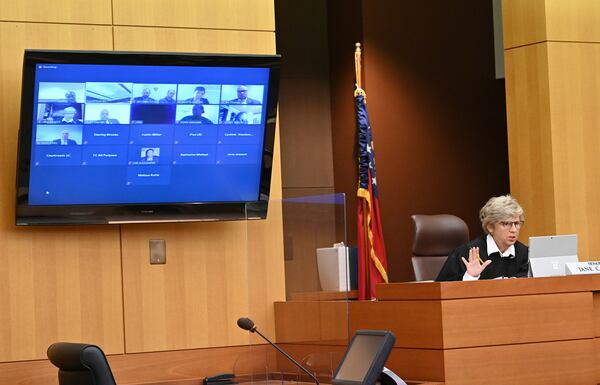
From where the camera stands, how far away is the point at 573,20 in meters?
6.96

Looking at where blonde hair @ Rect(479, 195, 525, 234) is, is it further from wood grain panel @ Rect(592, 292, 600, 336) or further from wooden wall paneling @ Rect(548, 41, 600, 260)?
wooden wall paneling @ Rect(548, 41, 600, 260)

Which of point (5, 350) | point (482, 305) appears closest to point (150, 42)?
point (5, 350)

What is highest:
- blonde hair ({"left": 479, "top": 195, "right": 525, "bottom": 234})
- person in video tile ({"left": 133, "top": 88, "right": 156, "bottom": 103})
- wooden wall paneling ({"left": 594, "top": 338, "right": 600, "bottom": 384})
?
person in video tile ({"left": 133, "top": 88, "right": 156, "bottom": 103})

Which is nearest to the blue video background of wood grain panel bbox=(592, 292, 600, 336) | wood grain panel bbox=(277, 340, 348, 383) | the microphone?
wood grain panel bbox=(277, 340, 348, 383)

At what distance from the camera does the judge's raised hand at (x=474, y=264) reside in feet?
18.4

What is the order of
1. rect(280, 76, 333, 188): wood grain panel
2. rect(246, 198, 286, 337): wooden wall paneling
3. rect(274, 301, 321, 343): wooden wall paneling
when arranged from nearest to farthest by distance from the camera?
rect(274, 301, 321, 343): wooden wall paneling → rect(246, 198, 286, 337): wooden wall paneling → rect(280, 76, 333, 188): wood grain panel

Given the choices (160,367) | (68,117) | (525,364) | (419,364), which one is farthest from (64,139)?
(525,364)

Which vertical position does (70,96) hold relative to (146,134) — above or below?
above

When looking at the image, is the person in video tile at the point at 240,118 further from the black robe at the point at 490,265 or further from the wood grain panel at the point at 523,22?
the wood grain panel at the point at 523,22

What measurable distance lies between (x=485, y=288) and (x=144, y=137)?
1836 millimetres

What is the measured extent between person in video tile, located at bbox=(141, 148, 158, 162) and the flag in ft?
6.80

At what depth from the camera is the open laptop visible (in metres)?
5.60

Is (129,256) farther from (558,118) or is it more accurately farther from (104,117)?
(558,118)

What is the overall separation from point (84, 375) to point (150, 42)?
308cm
